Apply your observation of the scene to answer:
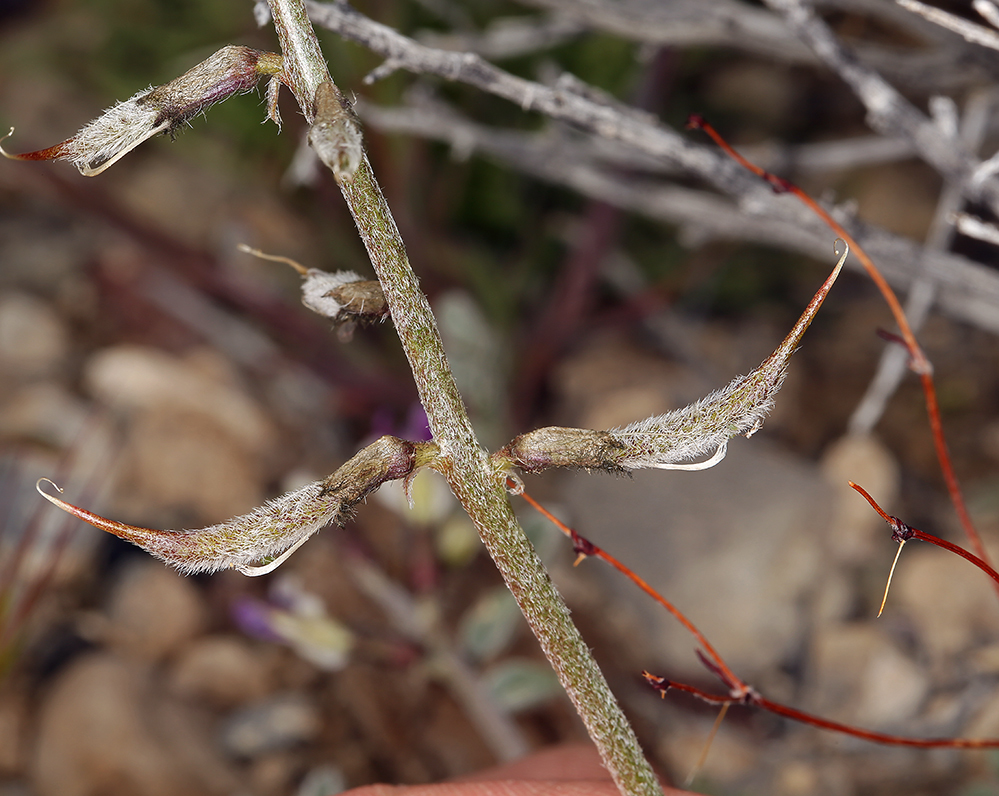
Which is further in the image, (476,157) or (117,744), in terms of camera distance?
(476,157)

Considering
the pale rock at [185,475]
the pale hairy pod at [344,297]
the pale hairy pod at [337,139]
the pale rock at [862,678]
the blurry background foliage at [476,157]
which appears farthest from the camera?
the blurry background foliage at [476,157]

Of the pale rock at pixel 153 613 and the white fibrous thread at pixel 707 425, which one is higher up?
the white fibrous thread at pixel 707 425

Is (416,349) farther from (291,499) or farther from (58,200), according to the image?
(58,200)

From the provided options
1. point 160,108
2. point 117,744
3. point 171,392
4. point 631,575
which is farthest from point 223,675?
point 160,108

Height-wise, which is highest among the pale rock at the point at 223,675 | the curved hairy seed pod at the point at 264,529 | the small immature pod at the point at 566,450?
the small immature pod at the point at 566,450

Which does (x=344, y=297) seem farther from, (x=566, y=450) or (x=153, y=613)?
(x=153, y=613)

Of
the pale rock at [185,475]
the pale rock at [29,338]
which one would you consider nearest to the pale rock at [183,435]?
the pale rock at [185,475]

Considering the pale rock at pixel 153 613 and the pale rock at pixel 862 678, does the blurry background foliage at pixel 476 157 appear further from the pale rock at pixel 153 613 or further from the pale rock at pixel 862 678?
the pale rock at pixel 862 678

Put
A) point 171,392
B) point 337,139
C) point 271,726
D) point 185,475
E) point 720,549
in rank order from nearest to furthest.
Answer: point 337,139, point 271,726, point 720,549, point 185,475, point 171,392
